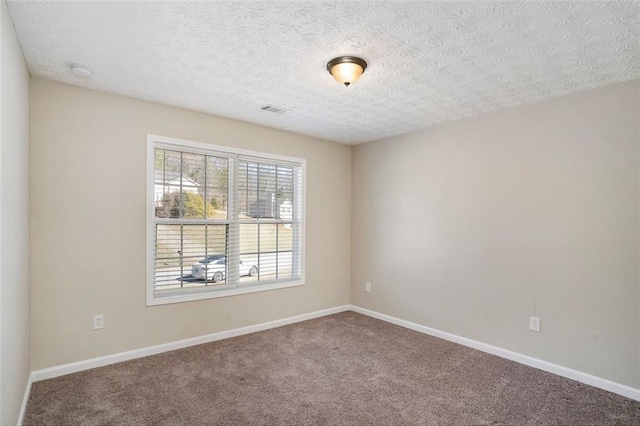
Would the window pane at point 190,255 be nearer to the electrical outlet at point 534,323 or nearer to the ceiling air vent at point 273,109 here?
the ceiling air vent at point 273,109

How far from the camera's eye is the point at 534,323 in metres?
3.30

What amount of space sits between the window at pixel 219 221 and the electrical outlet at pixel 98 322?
1.35ft

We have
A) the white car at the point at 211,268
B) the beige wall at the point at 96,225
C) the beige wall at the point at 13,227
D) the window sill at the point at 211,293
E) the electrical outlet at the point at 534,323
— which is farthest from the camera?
the white car at the point at 211,268

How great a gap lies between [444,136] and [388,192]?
1026 millimetres

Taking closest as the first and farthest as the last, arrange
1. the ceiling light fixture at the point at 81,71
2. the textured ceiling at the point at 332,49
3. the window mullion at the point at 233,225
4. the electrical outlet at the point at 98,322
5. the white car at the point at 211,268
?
1. the textured ceiling at the point at 332,49
2. the ceiling light fixture at the point at 81,71
3. the electrical outlet at the point at 98,322
4. the white car at the point at 211,268
5. the window mullion at the point at 233,225

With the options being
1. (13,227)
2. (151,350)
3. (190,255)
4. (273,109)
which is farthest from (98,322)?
(273,109)

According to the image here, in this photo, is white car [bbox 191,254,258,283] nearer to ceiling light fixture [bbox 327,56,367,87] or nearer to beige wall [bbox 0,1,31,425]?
beige wall [bbox 0,1,31,425]

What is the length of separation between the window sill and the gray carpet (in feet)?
1.65

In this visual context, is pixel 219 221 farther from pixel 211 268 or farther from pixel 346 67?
pixel 346 67

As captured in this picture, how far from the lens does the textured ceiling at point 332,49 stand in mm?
1926

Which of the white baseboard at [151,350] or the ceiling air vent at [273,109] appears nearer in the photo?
the white baseboard at [151,350]

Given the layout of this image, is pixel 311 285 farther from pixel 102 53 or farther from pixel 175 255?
pixel 102 53

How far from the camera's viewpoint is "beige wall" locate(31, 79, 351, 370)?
2920 mm

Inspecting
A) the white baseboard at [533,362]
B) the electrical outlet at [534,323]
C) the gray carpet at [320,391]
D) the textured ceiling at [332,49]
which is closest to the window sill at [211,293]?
the gray carpet at [320,391]
